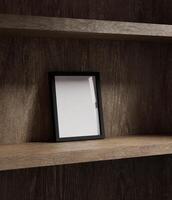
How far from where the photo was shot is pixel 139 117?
5.53 feet

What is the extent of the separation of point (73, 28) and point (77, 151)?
16.2 inches

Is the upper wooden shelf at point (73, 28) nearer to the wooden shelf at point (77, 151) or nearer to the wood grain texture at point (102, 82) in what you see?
the wood grain texture at point (102, 82)

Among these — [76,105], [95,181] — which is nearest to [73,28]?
[76,105]

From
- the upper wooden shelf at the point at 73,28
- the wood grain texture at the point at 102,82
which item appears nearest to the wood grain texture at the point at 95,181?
the wood grain texture at the point at 102,82

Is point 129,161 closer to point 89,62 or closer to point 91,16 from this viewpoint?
point 89,62

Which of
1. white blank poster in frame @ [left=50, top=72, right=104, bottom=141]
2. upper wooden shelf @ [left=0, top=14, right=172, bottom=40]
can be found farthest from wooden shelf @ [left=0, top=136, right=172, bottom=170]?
upper wooden shelf @ [left=0, top=14, right=172, bottom=40]

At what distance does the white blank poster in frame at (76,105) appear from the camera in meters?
1.49

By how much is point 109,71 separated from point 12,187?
23.8 inches

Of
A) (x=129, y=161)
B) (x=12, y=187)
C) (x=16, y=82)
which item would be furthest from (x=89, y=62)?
(x=12, y=187)

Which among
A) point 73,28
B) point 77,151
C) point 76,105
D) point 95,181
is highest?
point 73,28

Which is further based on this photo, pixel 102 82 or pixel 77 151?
pixel 102 82

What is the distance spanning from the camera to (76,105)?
1529 mm

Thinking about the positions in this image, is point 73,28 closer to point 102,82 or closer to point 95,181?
point 102,82

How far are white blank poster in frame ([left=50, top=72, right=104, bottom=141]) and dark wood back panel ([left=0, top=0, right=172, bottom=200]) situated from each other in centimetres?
5
